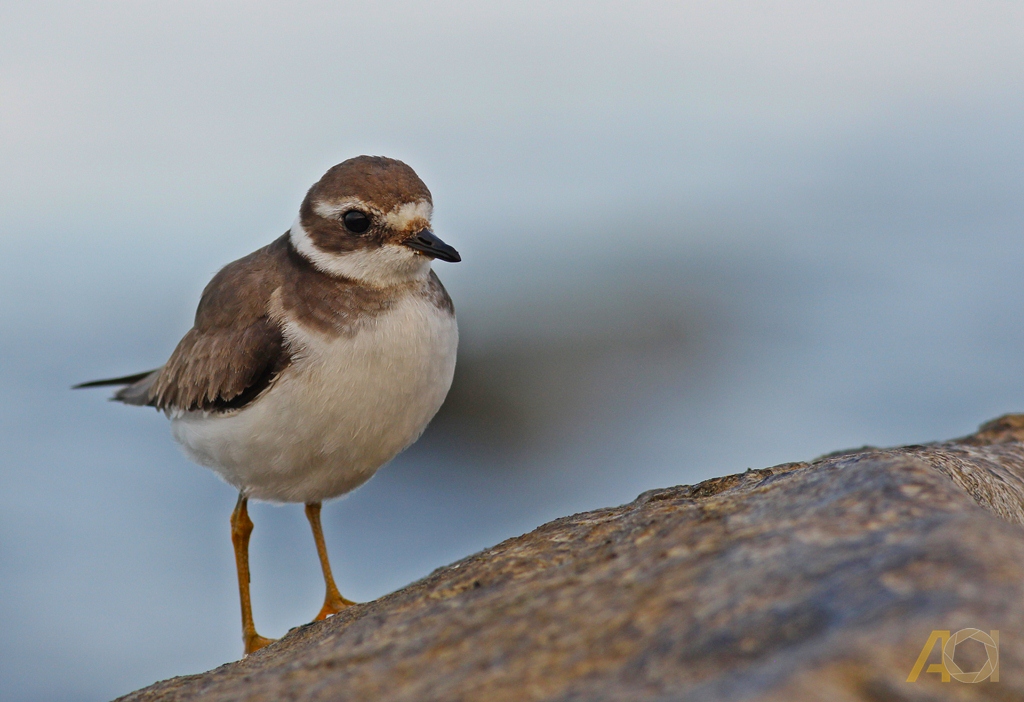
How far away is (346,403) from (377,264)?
912 millimetres

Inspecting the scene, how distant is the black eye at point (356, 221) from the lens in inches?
255

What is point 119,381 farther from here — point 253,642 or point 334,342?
point 334,342

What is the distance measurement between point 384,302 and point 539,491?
46.1 ft

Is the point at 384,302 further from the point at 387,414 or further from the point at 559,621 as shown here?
the point at 559,621

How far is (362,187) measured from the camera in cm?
649

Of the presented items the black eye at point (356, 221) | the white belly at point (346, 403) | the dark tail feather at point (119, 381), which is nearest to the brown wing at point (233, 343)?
the white belly at point (346, 403)

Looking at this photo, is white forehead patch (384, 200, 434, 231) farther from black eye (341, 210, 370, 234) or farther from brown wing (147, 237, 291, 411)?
brown wing (147, 237, 291, 411)

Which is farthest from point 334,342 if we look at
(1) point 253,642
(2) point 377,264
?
(1) point 253,642

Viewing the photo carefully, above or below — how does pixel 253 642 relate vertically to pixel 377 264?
below

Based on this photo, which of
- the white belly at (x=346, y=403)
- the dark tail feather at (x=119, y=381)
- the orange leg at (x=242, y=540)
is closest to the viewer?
the white belly at (x=346, y=403)

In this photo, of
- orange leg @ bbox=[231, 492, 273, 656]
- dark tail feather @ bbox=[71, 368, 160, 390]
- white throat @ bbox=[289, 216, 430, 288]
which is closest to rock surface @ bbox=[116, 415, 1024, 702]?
white throat @ bbox=[289, 216, 430, 288]

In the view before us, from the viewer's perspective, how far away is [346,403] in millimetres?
6199

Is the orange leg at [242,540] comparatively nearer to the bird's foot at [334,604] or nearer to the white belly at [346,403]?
the bird's foot at [334,604]

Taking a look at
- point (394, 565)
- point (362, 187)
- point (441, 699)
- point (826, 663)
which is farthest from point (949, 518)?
point (394, 565)
